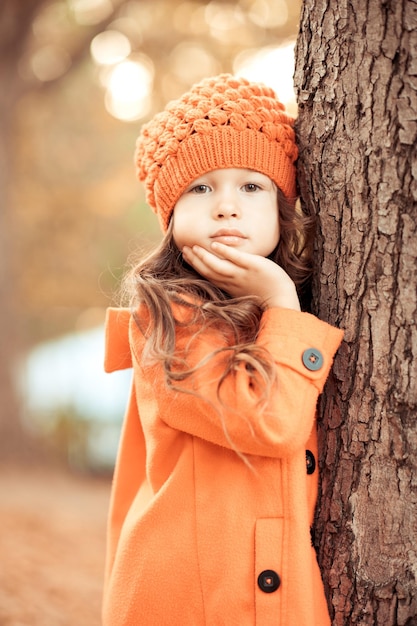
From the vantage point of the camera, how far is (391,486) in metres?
1.89


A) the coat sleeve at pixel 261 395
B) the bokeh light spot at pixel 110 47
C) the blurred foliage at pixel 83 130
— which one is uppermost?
the bokeh light spot at pixel 110 47

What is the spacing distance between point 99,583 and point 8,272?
17.9 feet

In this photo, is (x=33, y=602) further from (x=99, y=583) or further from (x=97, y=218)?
(x=97, y=218)

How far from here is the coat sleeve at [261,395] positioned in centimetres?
177

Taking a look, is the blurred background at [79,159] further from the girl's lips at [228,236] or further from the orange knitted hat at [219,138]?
the girl's lips at [228,236]

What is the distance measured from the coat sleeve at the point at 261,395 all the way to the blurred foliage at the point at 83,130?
469cm

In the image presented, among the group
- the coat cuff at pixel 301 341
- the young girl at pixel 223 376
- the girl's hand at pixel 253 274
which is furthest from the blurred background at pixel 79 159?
the coat cuff at pixel 301 341

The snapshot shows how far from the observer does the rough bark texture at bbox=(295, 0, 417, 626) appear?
1832 mm

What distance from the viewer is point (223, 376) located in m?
1.83

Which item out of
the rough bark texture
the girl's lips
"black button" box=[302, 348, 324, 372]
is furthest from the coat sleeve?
the girl's lips

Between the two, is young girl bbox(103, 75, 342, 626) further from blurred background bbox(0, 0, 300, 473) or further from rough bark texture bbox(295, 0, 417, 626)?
blurred background bbox(0, 0, 300, 473)

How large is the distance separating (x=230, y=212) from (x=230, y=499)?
2.91ft

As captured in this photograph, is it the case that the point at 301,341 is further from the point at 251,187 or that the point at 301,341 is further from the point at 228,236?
the point at 251,187

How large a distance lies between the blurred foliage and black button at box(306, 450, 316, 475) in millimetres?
4676
